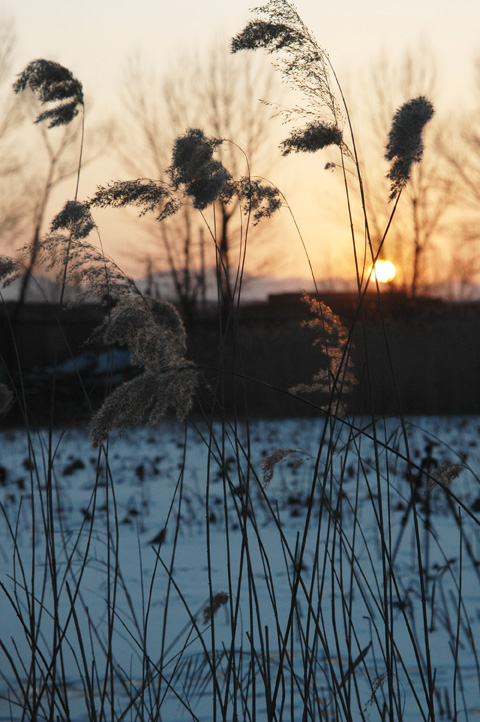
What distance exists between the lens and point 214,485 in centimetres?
601

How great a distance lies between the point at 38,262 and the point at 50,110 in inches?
17.9

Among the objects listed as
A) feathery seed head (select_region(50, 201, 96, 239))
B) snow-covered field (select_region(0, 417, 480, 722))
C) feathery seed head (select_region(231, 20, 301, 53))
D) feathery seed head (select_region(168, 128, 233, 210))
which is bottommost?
snow-covered field (select_region(0, 417, 480, 722))

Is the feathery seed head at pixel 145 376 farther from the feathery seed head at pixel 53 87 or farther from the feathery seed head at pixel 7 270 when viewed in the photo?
the feathery seed head at pixel 53 87

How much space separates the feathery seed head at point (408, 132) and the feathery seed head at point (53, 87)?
89 cm

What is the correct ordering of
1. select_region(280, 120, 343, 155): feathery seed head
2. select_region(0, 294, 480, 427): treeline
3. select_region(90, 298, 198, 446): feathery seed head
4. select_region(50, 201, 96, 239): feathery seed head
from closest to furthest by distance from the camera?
select_region(90, 298, 198, 446): feathery seed head
select_region(280, 120, 343, 155): feathery seed head
select_region(50, 201, 96, 239): feathery seed head
select_region(0, 294, 480, 427): treeline

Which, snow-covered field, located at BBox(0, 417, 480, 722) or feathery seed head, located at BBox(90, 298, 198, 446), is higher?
feathery seed head, located at BBox(90, 298, 198, 446)

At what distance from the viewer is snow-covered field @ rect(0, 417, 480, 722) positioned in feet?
4.91

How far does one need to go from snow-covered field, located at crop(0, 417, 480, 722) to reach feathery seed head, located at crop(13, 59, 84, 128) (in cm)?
87

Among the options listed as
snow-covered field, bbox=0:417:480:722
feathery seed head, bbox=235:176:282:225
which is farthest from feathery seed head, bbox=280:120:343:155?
snow-covered field, bbox=0:417:480:722

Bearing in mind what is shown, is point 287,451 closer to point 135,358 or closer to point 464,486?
point 135,358

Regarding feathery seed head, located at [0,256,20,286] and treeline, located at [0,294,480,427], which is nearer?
feathery seed head, located at [0,256,20,286]

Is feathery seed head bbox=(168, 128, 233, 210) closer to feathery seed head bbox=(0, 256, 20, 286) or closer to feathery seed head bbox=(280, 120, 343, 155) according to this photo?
feathery seed head bbox=(280, 120, 343, 155)

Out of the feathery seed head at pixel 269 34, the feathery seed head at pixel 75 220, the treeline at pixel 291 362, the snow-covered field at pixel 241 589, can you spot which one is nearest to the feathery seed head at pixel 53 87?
the feathery seed head at pixel 75 220

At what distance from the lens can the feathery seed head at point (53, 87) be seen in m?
1.76
